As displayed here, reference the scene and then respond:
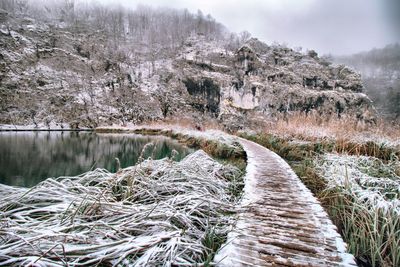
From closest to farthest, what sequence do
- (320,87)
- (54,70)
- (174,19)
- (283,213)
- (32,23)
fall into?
(283,213)
(54,70)
(32,23)
(320,87)
(174,19)

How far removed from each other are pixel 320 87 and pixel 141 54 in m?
48.6

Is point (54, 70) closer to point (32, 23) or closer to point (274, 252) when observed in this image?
point (32, 23)

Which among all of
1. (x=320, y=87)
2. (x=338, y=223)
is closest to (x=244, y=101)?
(x=320, y=87)

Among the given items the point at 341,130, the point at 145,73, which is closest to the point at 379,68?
the point at 145,73

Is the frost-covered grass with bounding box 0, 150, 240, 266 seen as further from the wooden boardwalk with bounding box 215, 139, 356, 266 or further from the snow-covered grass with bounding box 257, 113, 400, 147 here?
the snow-covered grass with bounding box 257, 113, 400, 147

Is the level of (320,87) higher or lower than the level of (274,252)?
higher

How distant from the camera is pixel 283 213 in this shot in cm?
218

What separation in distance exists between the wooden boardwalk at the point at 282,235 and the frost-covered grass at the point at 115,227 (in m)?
0.16

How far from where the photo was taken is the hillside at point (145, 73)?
1737 inches

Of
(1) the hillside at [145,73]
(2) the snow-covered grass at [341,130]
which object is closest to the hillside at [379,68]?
(1) the hillside at [145,73]

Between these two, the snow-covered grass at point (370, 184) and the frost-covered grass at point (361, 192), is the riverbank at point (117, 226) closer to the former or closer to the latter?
the frost-covered grass at point (361, 192)

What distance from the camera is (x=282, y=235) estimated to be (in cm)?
175

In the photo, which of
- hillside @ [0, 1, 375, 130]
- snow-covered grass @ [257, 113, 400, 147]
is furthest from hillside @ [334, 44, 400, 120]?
snow-covered grass @ [257, 113, 400, 147]

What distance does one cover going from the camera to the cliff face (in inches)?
1705
